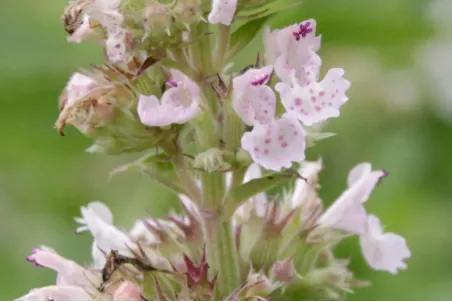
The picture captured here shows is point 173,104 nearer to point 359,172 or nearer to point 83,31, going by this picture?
point 83,31

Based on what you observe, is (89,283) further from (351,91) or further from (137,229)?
(351,91)

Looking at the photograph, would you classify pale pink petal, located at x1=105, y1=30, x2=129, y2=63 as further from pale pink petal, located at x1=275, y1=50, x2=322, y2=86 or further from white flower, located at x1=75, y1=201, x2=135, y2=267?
white flower, located at x1=75, y1=201, x2=135, y2=267

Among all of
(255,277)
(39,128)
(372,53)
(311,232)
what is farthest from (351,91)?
(255,277)

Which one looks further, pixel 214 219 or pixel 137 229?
pixel 137 229

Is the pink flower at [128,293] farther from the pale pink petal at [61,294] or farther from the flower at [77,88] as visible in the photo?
the flower at [77,88]

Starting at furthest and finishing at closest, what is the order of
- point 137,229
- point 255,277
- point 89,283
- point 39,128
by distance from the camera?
point 39,128 → point 137,229 → point 89,283 → point 255,277

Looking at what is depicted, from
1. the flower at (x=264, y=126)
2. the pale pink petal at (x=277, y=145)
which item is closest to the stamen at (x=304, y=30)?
the flower at (x=264, y=126)
